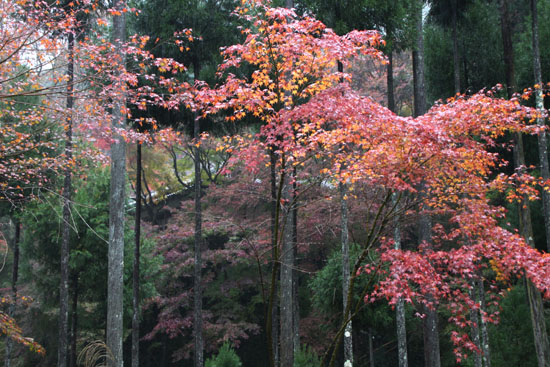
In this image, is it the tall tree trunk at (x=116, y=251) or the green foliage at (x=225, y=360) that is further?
the green foliage at (x=225, y=360)

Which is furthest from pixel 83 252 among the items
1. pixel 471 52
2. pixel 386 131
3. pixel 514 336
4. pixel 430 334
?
pixel 471 52

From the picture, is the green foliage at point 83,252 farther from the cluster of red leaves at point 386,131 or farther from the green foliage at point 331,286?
the cluster of red leaves at point 386,131

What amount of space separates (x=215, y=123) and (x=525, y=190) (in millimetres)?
9519

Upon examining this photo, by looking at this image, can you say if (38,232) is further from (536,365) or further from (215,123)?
(536,365)

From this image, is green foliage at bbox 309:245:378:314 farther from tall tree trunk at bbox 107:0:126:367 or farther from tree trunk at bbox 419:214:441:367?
tall tree trunk at bbox 107:0:126:367

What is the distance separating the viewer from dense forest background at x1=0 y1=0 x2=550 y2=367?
1034 cm

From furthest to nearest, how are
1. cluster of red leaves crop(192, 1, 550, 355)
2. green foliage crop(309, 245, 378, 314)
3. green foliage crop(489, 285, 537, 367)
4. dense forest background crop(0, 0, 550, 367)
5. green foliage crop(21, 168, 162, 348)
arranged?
1. green foliage crop(21, 168, 162, 348)
2. green foliage crop(309, 245, 378, 314)
3. green foliage crop(489, 285, 537, 367)
4. dense forest background crop(0, 0, 550, 367)
5. cluster of red leaves crop(192, 1, 550, 355)

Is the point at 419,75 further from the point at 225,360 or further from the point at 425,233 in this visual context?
the point at 225,360

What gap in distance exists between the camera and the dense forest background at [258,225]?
1034 centimetres

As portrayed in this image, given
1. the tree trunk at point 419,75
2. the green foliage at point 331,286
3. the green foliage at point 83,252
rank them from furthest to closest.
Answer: the green foliage at point 83,252 → the green foliage at point 331,286 → the tree trunk at point 419,75

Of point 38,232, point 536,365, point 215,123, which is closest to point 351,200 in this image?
point 215,123

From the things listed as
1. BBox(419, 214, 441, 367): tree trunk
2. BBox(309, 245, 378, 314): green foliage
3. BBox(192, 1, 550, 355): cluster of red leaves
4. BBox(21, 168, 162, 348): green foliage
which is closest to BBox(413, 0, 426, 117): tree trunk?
BBox(419, 214, 441, 367): tree trunk

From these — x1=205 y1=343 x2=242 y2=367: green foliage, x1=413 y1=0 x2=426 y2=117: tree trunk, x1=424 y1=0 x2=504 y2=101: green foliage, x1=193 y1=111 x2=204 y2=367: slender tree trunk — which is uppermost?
x1=424 y1=0 x2=504 y2=101: green foliage

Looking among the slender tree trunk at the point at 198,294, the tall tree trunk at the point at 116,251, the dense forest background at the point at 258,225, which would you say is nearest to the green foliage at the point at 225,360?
the dense forest background at the point at 258,225
